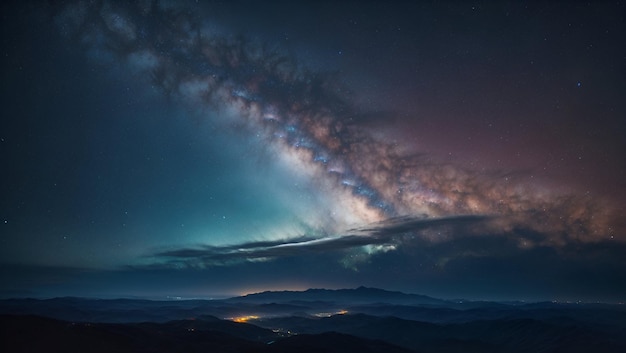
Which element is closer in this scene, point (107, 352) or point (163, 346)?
point (107, 352)

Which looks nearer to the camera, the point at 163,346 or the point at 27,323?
the point at 27,323

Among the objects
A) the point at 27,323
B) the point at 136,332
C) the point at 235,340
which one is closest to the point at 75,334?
the point at 27,323

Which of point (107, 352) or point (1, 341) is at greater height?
point (1, 341)

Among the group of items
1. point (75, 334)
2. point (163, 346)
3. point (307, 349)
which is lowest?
point (307, 349)

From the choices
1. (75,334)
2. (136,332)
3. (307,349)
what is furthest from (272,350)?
(75,334)

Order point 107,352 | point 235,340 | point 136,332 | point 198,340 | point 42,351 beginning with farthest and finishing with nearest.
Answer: point 235,340, point 198,340, point 136,332, point 107,352, point 42,351

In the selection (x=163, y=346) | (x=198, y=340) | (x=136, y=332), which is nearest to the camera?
(x=163, y=346)

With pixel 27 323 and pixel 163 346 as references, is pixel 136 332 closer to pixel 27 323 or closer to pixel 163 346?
pixel 163 346

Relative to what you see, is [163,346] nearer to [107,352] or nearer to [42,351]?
[107,352]

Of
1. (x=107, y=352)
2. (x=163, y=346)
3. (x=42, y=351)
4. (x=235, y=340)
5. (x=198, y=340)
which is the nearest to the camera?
(x=42, y=351)
